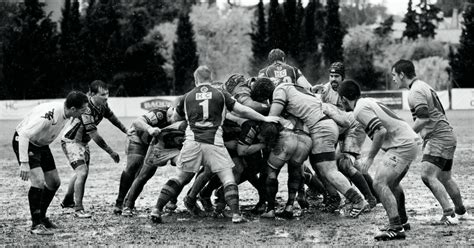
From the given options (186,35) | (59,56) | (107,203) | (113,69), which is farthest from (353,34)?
(107,203)

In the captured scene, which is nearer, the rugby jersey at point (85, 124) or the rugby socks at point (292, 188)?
the rugby socks at point (292, 188)

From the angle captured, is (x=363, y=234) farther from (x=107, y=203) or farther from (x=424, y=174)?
(x=107, y=203)

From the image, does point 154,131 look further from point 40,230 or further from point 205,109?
point 40,230

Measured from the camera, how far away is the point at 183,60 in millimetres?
62594

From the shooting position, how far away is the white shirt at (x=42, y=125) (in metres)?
8.59

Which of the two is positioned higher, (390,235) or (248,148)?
(248,148)

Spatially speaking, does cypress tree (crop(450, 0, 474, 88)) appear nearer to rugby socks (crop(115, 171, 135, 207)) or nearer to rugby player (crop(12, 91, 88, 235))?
rugby socks (crop(115, 171, 135, 207))

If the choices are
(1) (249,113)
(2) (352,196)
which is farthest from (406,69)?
(1) (249,113)

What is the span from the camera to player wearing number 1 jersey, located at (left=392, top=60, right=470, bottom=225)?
8453 mm

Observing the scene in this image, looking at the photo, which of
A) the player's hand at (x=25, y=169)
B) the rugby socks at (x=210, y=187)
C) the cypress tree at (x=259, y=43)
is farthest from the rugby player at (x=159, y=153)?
the cypress tree at (x=259, y=43)

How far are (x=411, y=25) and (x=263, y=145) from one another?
72841 millimetres

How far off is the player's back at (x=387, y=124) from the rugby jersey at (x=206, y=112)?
1977 millimetres

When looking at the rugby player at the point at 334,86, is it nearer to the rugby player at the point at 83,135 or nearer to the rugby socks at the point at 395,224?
the rugby socks at the point at 395,224

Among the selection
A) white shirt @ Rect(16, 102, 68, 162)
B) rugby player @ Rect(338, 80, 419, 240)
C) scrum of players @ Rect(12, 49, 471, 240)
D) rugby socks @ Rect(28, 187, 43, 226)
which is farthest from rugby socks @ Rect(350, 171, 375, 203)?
rugby socks @ Rect(28, 187, 43, 226)
